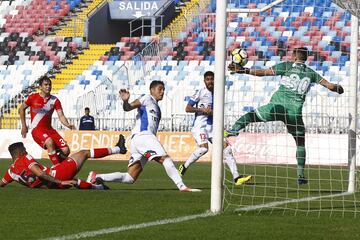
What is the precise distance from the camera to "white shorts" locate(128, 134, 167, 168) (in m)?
14.0

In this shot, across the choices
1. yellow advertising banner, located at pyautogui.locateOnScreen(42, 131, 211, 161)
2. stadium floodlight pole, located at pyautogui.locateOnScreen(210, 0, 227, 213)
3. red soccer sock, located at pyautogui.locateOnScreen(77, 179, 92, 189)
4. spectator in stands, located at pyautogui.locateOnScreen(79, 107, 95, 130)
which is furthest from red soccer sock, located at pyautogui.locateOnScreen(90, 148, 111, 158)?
spectator in stands, located at pyautogui.locateOnScreen(79, 107, 95, 130)

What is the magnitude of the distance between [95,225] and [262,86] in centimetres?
1972

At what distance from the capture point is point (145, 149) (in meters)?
14.1

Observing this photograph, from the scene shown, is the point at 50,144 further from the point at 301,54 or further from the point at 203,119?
the point at 301,54

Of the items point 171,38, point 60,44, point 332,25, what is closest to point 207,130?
point 332,25

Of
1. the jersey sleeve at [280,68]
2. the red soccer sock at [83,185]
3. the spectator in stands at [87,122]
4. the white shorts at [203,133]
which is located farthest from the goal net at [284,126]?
the spectator in stands at [87,122]

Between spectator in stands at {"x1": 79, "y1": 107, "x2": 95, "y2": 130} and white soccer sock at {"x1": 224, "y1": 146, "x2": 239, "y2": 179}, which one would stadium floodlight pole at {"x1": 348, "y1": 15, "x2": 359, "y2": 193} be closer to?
white soccer sock at {"x1": 224, "y1": 146, "x2": 239, "y2": 179}

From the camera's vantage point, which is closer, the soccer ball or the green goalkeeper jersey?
the soccer ball

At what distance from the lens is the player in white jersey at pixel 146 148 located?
1402cm

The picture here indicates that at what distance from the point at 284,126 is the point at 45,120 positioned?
9810mm

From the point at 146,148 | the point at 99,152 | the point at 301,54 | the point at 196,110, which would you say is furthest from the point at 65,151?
the point at 301,54

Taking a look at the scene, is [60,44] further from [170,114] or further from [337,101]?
[337,101]

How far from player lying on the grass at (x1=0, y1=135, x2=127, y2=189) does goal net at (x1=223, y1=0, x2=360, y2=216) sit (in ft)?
7.00

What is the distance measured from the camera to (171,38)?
37594 mm
